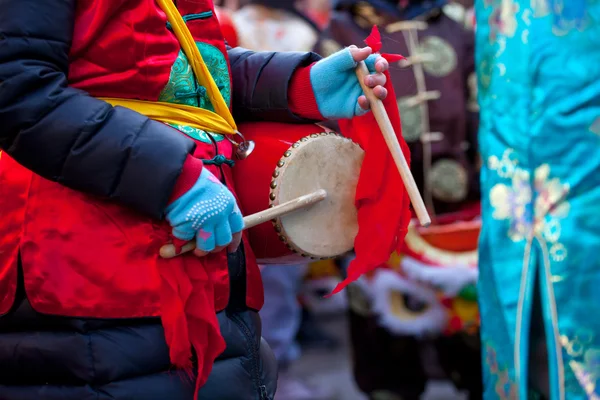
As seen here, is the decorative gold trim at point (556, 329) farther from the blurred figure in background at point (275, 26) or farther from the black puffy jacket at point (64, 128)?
the blurred figure in background at point (275, 26)

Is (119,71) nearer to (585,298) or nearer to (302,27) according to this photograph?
(585,298)

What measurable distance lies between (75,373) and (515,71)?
129 centimetres

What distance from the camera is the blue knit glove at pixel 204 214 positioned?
1.36 meters

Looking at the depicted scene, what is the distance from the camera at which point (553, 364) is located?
213 centimetres

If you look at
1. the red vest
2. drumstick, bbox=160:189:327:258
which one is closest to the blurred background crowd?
drumstick, bbox=160:189:327:258

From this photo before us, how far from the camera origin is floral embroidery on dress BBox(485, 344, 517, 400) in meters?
2.24

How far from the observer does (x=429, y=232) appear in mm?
3236

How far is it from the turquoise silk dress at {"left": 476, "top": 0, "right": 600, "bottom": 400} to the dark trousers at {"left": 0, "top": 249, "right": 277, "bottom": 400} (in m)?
0.91

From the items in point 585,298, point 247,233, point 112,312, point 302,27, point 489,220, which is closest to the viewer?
point 112,312

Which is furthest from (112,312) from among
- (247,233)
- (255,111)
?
(255,111)

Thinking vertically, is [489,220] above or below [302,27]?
above

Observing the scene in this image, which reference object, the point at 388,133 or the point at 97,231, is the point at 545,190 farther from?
the point at 97,231

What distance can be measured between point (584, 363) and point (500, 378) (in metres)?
0.24

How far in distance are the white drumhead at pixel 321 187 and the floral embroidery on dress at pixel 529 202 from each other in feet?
2.13
